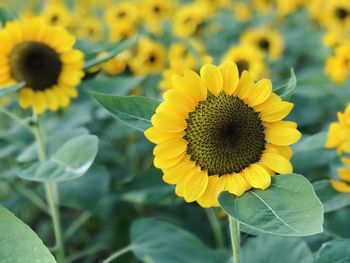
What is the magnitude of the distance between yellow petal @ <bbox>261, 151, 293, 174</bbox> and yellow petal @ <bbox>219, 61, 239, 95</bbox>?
4.4 inches

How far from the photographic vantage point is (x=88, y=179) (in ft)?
5.13

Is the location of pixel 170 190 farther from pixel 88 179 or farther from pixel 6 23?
pixel 6 23

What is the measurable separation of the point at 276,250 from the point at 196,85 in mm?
467

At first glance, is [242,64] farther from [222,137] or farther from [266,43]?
[222,137]

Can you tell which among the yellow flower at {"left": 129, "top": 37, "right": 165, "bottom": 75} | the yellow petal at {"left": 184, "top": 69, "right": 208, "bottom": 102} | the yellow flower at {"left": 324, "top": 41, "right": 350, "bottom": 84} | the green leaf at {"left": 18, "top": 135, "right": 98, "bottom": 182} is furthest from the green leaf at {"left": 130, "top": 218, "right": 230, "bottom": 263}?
the yellow flower at {"left": 129, "top": 37, "right": 165, "bottom": 75}

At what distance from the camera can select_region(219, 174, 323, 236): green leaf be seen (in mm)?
797

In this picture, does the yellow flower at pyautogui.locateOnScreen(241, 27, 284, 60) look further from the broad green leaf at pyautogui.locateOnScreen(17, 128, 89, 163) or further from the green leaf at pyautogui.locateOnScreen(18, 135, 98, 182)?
the green leaf at pyautogui.locateOnScreen(18, 135, 98, 182)

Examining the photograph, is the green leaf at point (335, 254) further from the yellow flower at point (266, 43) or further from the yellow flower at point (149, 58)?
the yellow flower at point (266, 43)

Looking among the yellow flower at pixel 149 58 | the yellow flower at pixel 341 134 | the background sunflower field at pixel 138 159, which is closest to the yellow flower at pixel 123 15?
the background sunflower field at pixel 138 159

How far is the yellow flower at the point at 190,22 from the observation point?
292 cm

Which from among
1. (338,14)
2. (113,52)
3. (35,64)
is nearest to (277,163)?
(113,52)

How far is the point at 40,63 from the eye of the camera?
4.75 ft

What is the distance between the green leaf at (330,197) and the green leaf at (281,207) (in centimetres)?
24

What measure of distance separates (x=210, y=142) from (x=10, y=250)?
0.34 meters
